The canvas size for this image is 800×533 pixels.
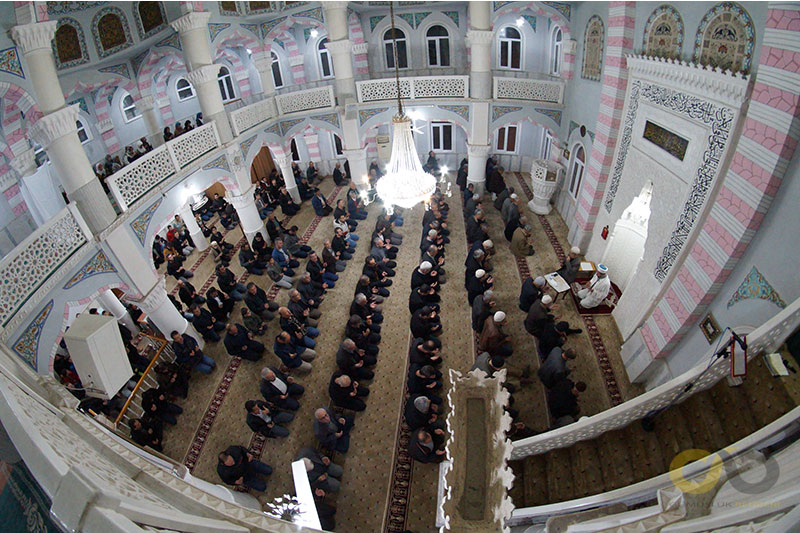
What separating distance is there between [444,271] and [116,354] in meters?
5.80

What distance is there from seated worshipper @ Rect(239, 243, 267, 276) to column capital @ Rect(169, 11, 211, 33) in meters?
4.20

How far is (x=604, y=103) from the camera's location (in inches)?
283

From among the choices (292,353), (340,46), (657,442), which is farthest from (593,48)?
(292,353)

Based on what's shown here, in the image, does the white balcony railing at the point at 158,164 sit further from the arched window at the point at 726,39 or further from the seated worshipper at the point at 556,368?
the arched window at the point at 726,39

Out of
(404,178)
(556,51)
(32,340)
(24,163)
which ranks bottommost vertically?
(32,340)

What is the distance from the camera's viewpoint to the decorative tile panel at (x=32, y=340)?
426 cm

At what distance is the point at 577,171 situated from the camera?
9344 mm

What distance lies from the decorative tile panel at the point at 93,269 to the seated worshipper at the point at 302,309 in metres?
2.60

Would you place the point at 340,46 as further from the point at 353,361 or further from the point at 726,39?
the point at 726,39

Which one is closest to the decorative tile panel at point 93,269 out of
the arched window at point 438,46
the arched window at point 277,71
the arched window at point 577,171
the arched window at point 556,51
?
the arched window at point 277,71

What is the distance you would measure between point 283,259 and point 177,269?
2.59 metres

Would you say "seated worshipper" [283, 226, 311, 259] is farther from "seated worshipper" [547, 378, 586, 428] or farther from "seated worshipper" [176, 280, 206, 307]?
"seated worshipper" [547, 378, 586, 428]

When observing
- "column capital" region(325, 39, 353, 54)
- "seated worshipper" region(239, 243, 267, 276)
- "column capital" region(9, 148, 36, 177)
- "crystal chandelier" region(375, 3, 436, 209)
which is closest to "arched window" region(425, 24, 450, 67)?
"column capital" region(325, 39, 353, 54)

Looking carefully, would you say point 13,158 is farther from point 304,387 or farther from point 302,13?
point 302,13
